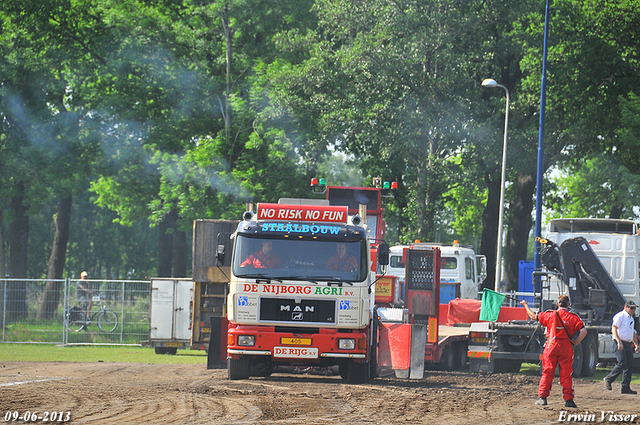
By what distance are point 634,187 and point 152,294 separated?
32626mm

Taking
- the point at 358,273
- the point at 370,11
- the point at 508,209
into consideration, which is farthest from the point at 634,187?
the point at 358,273

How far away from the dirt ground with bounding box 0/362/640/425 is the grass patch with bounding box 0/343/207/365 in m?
3.08

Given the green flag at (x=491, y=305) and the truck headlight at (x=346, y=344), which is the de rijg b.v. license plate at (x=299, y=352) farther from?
the green flag at (x=491, y=305)

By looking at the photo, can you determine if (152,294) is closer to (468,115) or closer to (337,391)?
(337,391)

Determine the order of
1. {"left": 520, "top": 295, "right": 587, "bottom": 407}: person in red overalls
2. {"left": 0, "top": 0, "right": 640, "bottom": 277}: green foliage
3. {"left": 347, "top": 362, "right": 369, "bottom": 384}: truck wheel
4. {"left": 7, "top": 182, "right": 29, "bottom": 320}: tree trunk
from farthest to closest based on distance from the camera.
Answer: {"left": 7, "top": 182, "right": 29, "bottom": 320}: tree trunk
{"left": 0, "top": 0, "right": 640, "bottom": 277}: green foliage
{"left": 347, "top": 362, "right": 369, "bottom": 384}: truck wheel
{"left": 520, "top": 295, "right": 587, "bottom": 407}: person in red overalls

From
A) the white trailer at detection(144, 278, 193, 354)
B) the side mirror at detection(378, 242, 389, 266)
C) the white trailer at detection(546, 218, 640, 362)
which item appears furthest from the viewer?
the white trailer at detection(144, 278, 193, 354)

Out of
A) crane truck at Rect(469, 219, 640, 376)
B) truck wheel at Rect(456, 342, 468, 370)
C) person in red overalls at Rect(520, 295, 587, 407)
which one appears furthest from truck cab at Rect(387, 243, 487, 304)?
person in red overalls at Rect(520, 295, 587, 407)

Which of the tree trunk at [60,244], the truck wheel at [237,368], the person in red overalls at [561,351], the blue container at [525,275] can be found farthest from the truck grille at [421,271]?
the tree trunk at [60,244]

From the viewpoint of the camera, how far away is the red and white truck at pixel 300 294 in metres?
14.7

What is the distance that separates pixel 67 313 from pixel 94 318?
825mm

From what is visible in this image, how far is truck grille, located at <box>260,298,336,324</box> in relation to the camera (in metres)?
14.7

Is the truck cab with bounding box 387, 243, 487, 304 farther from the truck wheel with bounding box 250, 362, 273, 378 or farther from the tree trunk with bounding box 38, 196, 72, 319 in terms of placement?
the tree trunk with bounding box 38, 196, 72, 319

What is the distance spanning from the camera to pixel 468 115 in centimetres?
3266

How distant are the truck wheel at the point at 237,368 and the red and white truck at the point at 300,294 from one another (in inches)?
15.6
